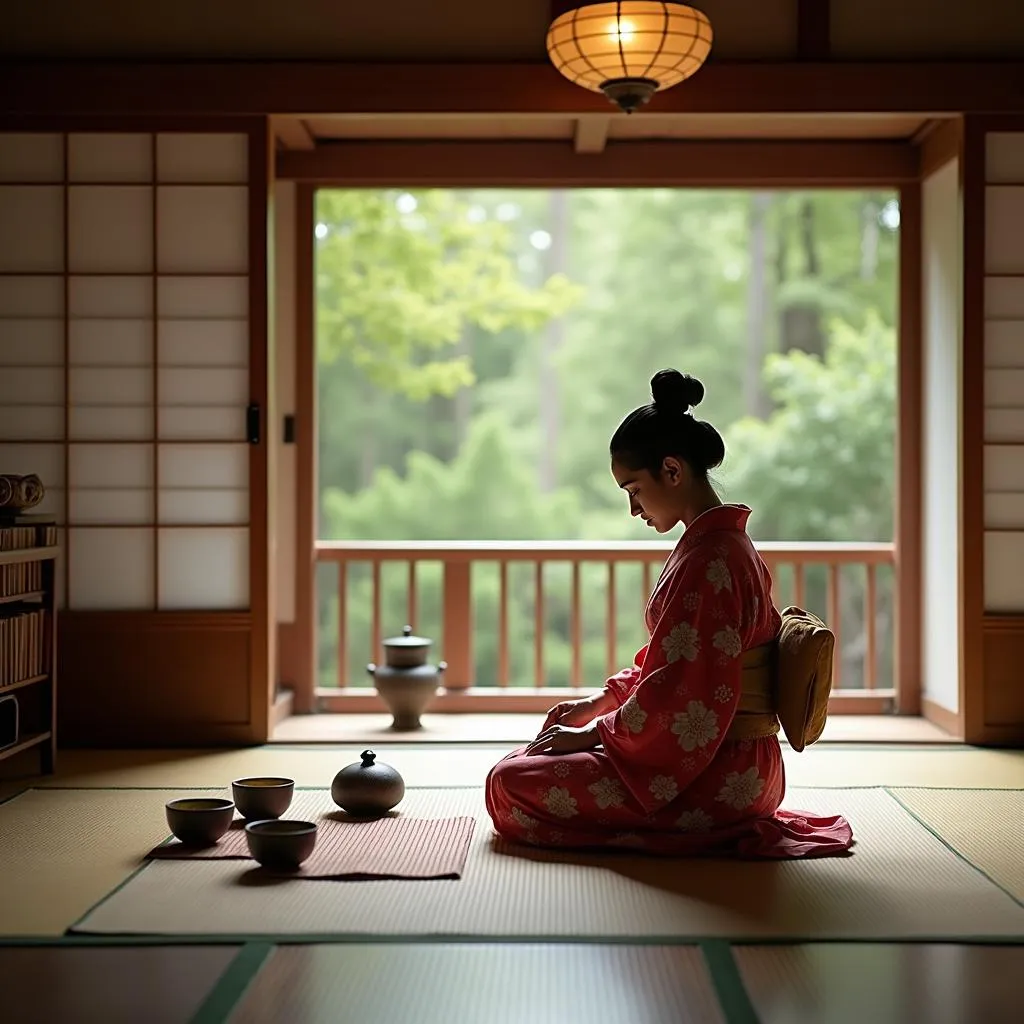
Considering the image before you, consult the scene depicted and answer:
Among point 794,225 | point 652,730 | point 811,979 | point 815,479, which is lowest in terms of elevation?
point 811,979

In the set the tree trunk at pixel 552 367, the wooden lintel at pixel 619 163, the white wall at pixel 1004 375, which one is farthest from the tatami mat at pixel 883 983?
the tree trunk at pixel 552 367

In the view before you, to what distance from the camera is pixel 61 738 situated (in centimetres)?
472

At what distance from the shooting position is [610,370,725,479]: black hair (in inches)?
125

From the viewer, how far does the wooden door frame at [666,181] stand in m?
5.43

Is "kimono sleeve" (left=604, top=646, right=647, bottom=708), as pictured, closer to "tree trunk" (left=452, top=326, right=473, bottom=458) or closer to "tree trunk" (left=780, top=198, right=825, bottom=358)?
"tree trunk" (left=780, top=198, right=825, bottom=358)

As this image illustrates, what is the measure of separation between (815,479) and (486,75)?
6981 mm

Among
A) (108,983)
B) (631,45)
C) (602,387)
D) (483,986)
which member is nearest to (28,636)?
(108,983)

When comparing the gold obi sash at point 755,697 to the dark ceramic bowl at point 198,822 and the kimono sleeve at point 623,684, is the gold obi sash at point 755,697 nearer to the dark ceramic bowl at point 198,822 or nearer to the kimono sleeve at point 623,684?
the kimono sleeve at point 623,684

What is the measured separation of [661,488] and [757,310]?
9.62 metres

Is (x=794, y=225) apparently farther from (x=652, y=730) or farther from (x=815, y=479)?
(x=652, y=730)

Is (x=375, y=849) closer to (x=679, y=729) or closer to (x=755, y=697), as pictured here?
(x=679, y=729)

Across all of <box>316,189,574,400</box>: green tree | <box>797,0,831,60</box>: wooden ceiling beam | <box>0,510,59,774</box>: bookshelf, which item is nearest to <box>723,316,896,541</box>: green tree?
<box>316,189,574,400</box>: green tree

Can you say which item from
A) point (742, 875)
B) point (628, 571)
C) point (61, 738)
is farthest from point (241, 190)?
point (628, 571)

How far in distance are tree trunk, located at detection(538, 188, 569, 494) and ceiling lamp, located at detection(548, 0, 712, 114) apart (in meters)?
8.81
